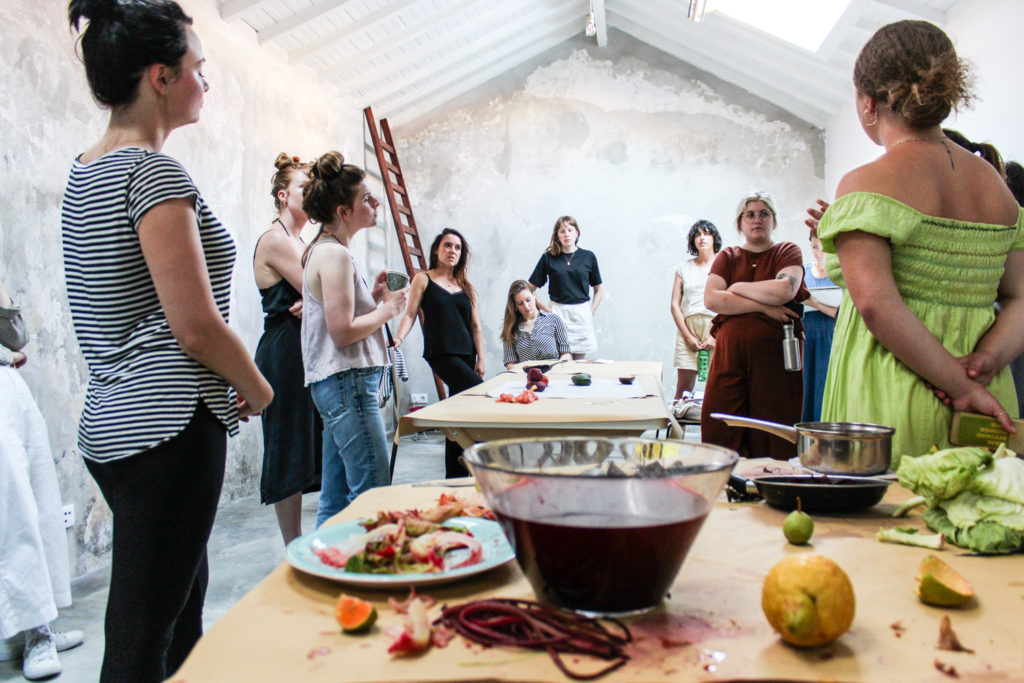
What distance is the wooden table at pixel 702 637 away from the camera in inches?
21.2

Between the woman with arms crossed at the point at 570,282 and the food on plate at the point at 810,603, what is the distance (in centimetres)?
560

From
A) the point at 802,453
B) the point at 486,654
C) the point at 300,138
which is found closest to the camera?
the point at 486,654

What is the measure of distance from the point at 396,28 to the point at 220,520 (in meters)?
3.87

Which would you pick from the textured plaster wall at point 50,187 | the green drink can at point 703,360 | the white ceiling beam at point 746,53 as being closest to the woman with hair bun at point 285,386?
the textured plaster wall at point 50,187

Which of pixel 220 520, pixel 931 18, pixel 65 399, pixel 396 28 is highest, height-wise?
pixel 396 28

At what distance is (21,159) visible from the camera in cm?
288

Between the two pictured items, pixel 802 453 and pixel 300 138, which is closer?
pixel 802 453

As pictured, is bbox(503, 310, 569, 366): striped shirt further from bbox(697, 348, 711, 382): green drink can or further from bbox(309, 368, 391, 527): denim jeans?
bbox(309, 368, 391, 527): denim jeans

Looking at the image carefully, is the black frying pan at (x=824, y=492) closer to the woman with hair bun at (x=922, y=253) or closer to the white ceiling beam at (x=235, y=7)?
the woman with hair bun at (x=922, y=253)

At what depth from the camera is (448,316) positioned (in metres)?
4.16

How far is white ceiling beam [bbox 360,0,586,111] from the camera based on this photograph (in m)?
6.71

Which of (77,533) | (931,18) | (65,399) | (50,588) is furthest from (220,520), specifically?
(931,18)

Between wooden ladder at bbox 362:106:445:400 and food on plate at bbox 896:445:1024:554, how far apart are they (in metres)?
5.96

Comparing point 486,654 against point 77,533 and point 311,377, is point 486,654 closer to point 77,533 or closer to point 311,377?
point 311,377
